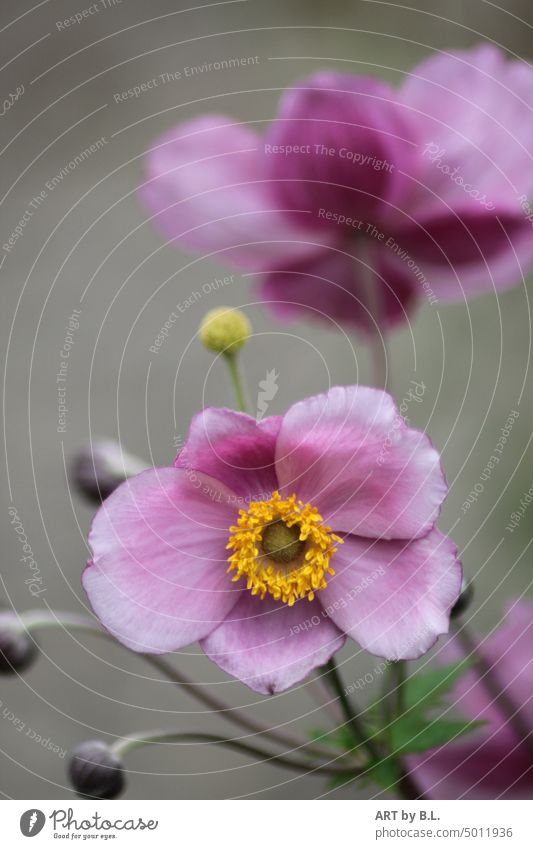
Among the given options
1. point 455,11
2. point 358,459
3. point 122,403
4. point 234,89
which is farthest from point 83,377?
point 358,459

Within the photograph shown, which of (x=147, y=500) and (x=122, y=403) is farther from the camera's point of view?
(x=122, y=403)

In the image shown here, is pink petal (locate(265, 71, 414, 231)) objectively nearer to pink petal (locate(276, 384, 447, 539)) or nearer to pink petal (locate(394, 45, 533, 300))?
pink petal (locate(394, 45, 533, 300))

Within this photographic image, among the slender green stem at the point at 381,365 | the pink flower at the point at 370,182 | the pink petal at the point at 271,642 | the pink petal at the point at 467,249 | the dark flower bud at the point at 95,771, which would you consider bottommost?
the dark flower bud at the point at 95,771

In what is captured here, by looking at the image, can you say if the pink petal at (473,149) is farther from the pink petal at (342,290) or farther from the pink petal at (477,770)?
the pink petal at (477,770)

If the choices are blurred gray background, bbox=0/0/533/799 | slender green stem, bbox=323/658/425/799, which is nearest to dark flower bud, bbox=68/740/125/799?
slender green stem, bbox=323/658/425/799

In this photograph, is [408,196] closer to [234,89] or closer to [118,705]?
[234,89]

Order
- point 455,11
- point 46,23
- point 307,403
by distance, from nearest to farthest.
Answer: point 307,403 < point 46,23 < point 455,11

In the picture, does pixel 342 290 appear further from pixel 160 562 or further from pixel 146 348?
pixel 146 348
